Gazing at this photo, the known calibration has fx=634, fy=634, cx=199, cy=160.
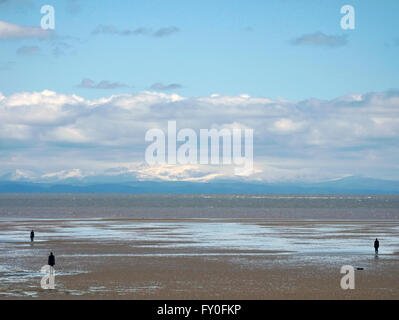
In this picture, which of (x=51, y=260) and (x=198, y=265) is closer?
(x=51, y=260)

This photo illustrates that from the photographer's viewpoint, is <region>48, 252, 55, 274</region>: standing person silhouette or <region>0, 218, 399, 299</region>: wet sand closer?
<region>0, 218, 399, 299</region>: wet sand

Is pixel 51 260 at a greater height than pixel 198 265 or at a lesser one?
greater

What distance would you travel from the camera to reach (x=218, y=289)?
40.5m

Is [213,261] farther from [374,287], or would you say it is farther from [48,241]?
[48,241]

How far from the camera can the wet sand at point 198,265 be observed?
39.5m

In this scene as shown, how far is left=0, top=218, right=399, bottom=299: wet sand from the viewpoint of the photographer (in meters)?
39.5

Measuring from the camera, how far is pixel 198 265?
5128 centimetres

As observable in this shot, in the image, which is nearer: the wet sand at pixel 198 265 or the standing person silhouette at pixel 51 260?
the wet sand at pixel 198 265
